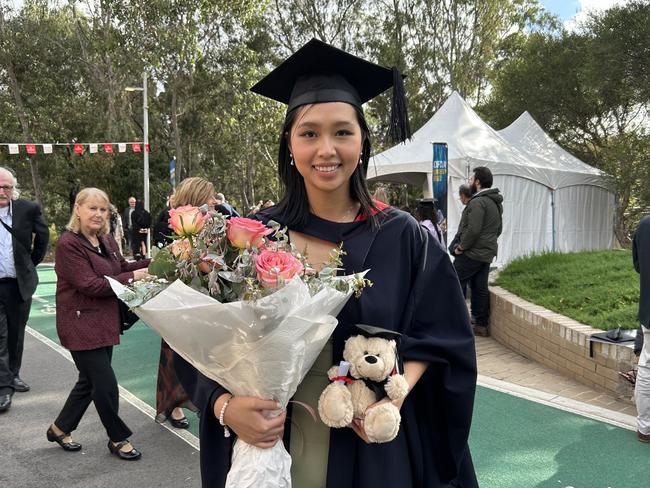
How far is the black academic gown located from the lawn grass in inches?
172

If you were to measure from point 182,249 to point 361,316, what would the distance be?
1.62 feet

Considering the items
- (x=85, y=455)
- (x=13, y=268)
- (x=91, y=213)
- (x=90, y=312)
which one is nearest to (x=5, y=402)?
(x=13, y=268)

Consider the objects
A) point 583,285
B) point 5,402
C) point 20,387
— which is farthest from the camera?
point 583,285

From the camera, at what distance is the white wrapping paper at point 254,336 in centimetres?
124

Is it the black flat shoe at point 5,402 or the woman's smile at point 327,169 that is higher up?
the woman's smile at point 327,169

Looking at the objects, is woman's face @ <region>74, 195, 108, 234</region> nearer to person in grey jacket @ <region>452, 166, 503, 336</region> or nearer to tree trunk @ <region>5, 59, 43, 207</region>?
person in grey jacket @ <region>452, 166, 503, 336</region>

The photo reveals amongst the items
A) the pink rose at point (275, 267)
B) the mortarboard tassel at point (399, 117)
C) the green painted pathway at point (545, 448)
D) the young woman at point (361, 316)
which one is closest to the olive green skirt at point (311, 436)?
the young woman at point (361, 316)

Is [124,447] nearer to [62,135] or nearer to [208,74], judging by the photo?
[208,74]

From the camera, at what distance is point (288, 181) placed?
5.98ft

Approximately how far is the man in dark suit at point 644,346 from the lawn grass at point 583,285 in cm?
134

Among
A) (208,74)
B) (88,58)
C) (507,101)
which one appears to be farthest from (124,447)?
(507,101)

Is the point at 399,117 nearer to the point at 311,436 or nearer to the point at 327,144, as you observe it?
the point at 327,144

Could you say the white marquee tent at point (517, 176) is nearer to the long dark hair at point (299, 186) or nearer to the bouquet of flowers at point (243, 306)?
the long dark hair at point (299, 186)

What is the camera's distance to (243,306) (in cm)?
123
